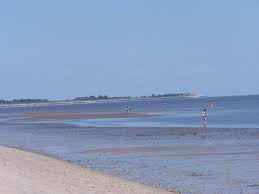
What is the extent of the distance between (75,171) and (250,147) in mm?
11143

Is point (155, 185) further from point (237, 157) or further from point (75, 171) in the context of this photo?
point (237, 157)

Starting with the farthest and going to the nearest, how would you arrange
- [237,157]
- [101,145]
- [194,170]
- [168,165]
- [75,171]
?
1. [101,145]
2. [237,157]
3. [168,165]
4. [194,170]
5. [75,171]

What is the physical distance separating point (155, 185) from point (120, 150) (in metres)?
12.4

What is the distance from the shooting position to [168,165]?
2258 centimetres

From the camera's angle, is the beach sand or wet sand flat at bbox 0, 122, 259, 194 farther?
wet sand flat at bbox 0, 122, 259, 194

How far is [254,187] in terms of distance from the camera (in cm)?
1648

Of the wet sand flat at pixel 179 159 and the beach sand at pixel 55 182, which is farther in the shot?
the wet sand flat at pixel 179 159

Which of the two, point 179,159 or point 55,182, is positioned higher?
point 179,159

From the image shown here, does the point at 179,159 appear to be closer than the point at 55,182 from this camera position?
No

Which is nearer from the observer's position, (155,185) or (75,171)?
(155,185)

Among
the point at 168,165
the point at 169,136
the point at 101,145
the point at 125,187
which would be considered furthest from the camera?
the point at 169,136

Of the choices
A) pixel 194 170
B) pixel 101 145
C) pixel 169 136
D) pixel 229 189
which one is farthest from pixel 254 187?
pixel 169 136

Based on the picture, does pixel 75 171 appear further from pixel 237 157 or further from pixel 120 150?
pixel 120 150

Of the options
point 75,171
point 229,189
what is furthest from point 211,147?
point 229,189
